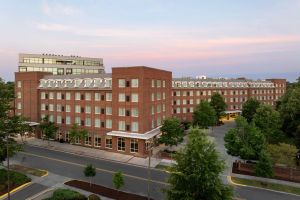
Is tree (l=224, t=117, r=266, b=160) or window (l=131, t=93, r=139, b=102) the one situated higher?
window (l=131, t=93, r=139, b=102)

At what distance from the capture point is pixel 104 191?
34.3 metres

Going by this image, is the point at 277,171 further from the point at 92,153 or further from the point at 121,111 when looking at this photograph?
the point at 92,153

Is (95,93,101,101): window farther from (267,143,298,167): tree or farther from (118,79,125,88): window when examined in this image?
(267,143,298,167): tree

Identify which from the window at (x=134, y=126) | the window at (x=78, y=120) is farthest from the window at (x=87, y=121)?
the window at (x=134, y=126)

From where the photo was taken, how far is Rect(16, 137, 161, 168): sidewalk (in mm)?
47938

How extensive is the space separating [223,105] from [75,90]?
163ft

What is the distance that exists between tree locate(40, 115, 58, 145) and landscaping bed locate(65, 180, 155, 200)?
23841 mm

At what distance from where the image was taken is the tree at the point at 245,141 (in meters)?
41.1

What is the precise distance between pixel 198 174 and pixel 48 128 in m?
46.0

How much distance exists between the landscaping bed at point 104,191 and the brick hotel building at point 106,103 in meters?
15.7

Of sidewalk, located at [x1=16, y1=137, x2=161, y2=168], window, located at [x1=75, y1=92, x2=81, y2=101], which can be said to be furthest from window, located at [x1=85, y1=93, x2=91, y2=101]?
sidewalk, located at [x1=16, y1=137, x2=161, y2=168]

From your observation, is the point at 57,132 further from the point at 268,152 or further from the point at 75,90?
the point at 268,152

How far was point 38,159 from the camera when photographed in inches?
1919

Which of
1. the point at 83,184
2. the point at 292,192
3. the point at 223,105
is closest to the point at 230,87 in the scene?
the point at 223,105
